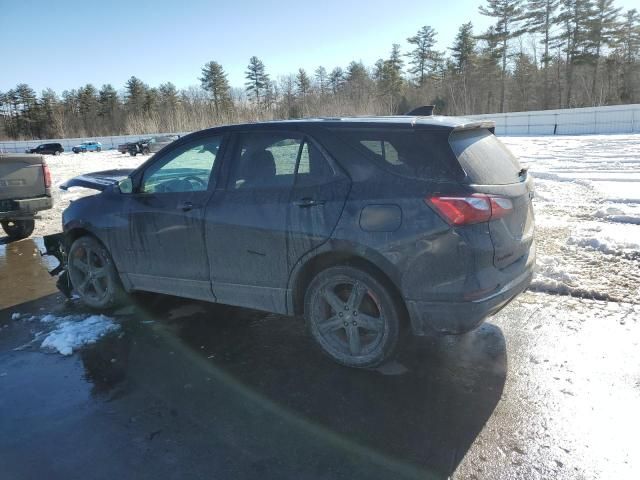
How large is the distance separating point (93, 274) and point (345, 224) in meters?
3.09

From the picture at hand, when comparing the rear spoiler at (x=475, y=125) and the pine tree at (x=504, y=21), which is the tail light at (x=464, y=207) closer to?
the rear spoiler at (x=475, y=125)

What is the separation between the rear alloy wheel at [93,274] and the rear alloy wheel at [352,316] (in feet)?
7.69

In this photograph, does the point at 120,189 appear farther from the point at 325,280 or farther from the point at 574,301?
the point at 574,301

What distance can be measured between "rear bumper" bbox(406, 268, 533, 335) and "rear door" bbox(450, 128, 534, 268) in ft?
0.81

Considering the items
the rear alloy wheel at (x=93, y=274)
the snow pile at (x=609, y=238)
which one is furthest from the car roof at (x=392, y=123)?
the snow pile at (x=609, y=238)

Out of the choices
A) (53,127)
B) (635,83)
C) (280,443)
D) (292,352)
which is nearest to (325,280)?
(292,352)

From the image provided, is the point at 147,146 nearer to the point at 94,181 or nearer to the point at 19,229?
the point at 19,229

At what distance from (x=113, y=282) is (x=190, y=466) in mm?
2792

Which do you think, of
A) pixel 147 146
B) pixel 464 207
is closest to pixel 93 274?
pixel 464 207

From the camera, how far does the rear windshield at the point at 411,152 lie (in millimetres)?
3248

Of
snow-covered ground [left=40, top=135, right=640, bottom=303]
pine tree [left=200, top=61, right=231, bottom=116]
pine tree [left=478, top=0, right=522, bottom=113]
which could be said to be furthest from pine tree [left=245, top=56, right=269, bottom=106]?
snow-covered ground [left=40, top=135, right=640, bottom=303]

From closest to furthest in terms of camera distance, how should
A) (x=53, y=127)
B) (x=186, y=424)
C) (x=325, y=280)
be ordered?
(x=186, y=424), (x=325, y=280), (x=53, y=127)

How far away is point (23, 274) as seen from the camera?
22.1 feet

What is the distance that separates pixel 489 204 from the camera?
125 inches
